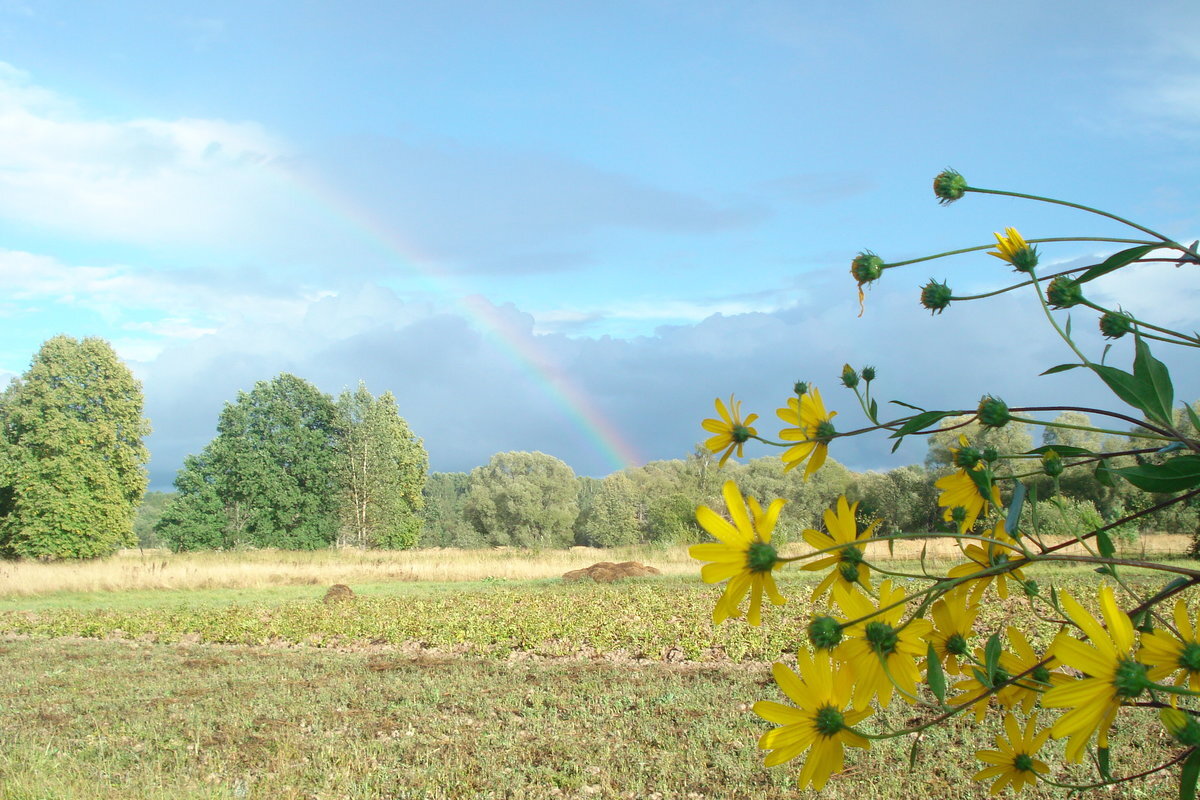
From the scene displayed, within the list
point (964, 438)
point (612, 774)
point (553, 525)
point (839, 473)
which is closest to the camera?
point (964, 438)

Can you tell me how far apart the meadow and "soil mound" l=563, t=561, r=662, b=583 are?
4.72 m

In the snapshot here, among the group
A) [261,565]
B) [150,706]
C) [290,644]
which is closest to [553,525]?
[261,565]

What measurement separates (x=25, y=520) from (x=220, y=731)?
870 inches

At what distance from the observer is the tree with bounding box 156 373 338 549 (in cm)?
3038

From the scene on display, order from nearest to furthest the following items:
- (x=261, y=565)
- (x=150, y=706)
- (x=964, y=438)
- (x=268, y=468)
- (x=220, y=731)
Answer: (x=964, y=438) → (x=220, y=731) → (x=150, y=706) → (x=261, y=565) → (x=268, y=468)

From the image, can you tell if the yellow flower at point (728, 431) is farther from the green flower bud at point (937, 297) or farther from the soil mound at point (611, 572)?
the soil mound at point (611, 572)

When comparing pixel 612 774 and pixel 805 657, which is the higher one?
pixel 805 657

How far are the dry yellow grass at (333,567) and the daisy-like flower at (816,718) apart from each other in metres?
16.5

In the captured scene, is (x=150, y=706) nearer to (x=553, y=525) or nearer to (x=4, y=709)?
(x=4, y=709)

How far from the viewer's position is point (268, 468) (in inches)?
1233

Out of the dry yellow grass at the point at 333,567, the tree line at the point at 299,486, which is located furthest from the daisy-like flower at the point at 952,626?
the dry yellow grass at the point at 333,567

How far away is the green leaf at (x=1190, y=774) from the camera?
0.49m

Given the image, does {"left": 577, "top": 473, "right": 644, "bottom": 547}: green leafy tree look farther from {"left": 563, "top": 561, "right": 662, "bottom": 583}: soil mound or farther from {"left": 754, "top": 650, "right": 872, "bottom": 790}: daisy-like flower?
{"left": 754, "top": 650, "right": 872, "bottom": 790}: daisy-like flower

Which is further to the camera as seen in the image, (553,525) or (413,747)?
(553,525)
